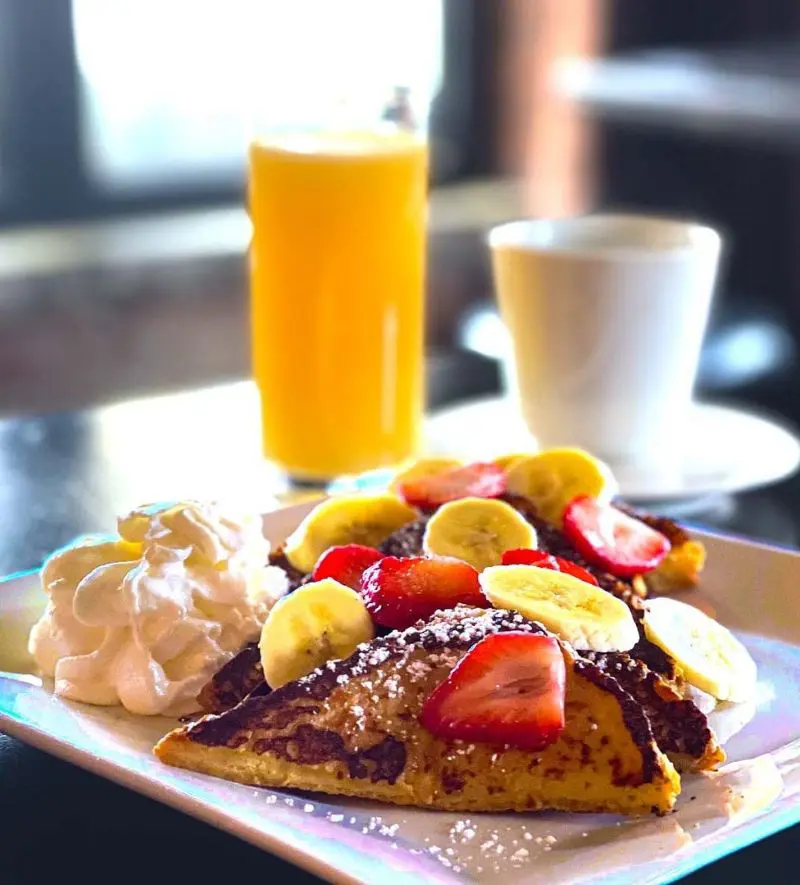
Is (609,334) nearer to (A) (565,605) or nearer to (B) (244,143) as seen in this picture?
(A) (565,605)

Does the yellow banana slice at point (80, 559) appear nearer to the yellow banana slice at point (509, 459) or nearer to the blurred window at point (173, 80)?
the yellow banana slice at point (509, 459)

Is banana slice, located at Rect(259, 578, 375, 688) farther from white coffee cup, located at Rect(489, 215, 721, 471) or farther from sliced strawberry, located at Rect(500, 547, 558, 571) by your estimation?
white coffee cup, located at Rect(489, 215, 721, 471)

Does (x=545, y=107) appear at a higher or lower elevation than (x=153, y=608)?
lower

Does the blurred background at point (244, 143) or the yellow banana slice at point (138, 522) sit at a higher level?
the yellow banana slice at point (138, 522)

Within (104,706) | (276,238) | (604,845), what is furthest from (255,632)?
(276,238)

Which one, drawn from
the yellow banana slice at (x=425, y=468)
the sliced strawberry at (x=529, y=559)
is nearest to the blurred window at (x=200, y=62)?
the yellow banana slice at (x=425, y=468)

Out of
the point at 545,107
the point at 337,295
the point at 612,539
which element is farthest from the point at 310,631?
the point at 545,107

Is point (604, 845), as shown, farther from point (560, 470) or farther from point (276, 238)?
point (276, 238)
